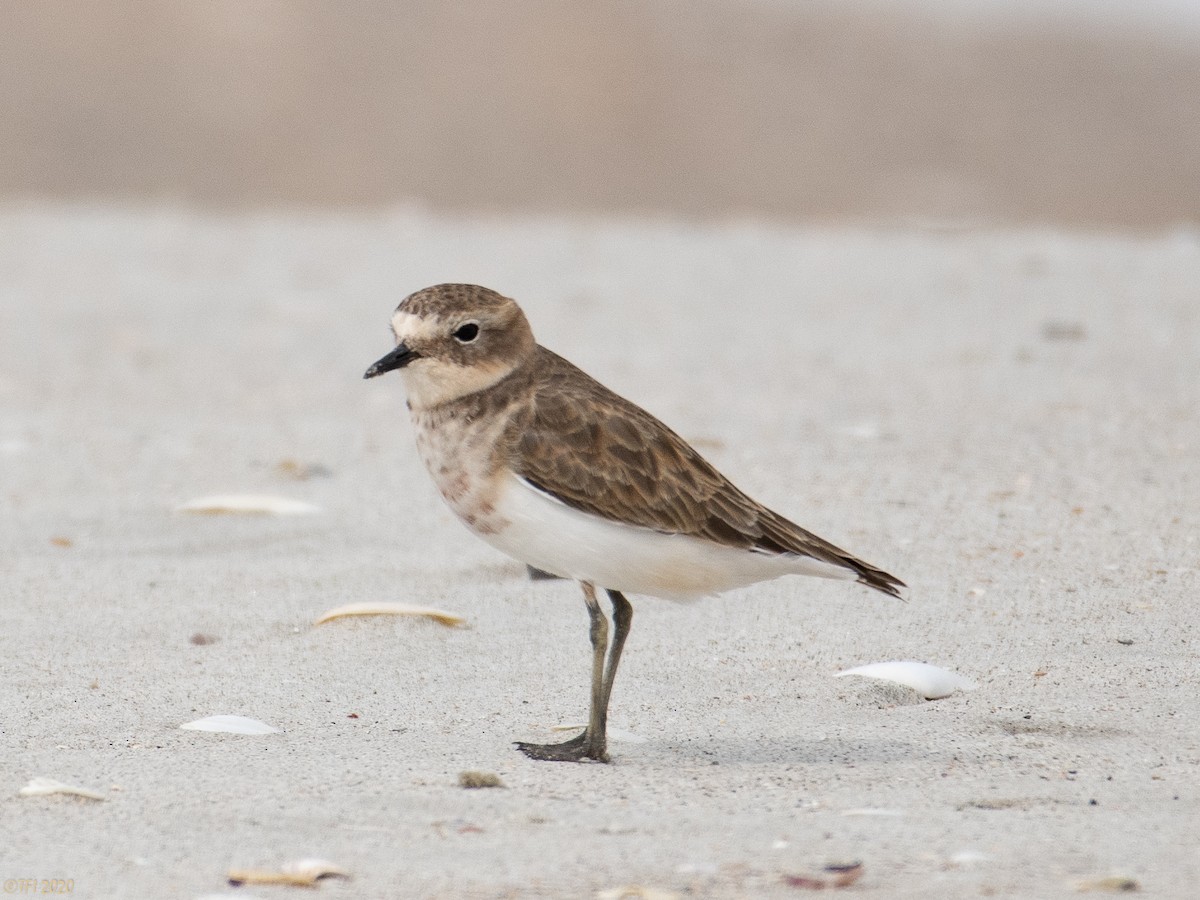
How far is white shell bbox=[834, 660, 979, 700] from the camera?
4109 millimetres

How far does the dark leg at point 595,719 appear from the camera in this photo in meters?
3.71

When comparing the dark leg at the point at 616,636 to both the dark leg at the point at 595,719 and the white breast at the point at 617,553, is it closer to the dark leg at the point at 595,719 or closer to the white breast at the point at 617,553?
the dark leg at the point at 595,719

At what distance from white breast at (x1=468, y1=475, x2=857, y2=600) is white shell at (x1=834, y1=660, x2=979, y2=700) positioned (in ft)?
1.45

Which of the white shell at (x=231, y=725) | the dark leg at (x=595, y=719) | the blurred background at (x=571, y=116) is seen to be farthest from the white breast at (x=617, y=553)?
the blurred background at (x=571, y=116)

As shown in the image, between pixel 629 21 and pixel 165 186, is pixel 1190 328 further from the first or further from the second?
pixel 629 21

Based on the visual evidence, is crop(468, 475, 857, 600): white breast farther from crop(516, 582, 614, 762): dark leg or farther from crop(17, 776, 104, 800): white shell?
crop(17, 776, 104, 800): white shell

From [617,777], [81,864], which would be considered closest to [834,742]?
[617,777]

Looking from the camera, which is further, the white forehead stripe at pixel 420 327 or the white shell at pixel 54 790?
the white forehead stripe at pixel 420 327

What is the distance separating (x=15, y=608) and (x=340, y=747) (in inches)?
61.1

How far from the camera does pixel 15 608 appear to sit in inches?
191

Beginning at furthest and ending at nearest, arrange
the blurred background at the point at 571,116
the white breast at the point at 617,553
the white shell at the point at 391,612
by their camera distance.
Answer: the blurred background at the point at 571,116, the white shell at the point at 391,612, the white breast at the point at 617,553

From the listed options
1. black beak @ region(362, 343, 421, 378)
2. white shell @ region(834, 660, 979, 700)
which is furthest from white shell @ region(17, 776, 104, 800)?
white shell @ region(834, 660, 979, 700)

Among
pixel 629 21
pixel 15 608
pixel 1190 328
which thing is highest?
pixel 629 21

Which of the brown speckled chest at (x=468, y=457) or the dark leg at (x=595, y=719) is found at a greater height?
the brown speckled chest at (x=468, y=457)
